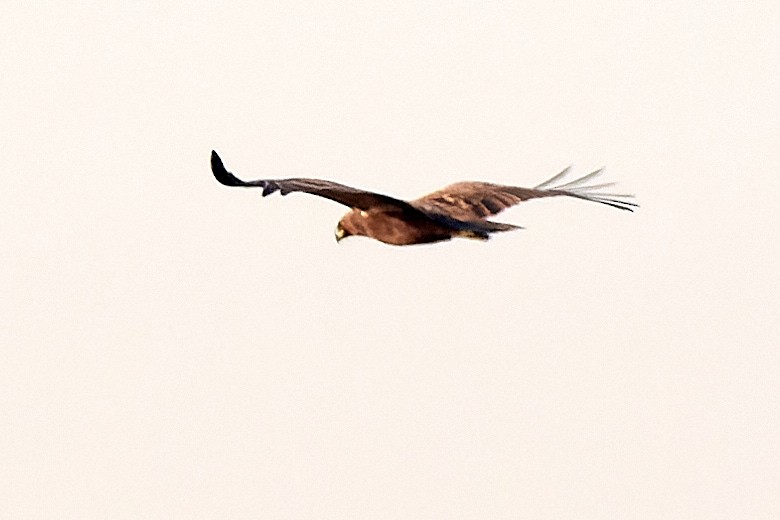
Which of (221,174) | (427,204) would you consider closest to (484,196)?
(427,204)

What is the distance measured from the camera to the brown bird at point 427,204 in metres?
14.5

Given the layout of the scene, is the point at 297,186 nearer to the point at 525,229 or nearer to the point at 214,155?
the point at 214,155

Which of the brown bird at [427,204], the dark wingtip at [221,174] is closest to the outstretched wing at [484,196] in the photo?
the brown bird at [427,204]

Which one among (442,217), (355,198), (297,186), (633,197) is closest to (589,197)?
(633,197)

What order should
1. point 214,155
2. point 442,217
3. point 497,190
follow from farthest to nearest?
point 497,190 → point 442,217 → point 214,155

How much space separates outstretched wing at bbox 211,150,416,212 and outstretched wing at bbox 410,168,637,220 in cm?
100

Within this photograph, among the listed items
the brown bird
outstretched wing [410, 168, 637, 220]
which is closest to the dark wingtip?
the brown bird

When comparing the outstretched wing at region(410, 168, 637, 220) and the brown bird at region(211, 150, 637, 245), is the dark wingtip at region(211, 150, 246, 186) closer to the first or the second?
the brown bird at region(211, 150, 637, 245)

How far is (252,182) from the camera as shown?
13805 mm

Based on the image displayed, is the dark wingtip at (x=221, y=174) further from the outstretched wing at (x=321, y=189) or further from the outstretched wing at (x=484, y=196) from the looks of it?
the outstretched wing at (x=484, y=196)

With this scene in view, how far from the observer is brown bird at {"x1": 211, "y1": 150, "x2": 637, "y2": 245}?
14.5 meters

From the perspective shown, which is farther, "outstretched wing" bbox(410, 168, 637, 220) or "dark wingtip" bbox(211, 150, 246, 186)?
"outstretched wing" bbox(410, 168, 637, 220)

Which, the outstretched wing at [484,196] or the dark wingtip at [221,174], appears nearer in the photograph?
the dark wingtip at [221,174]

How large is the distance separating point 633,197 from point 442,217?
197 cm
